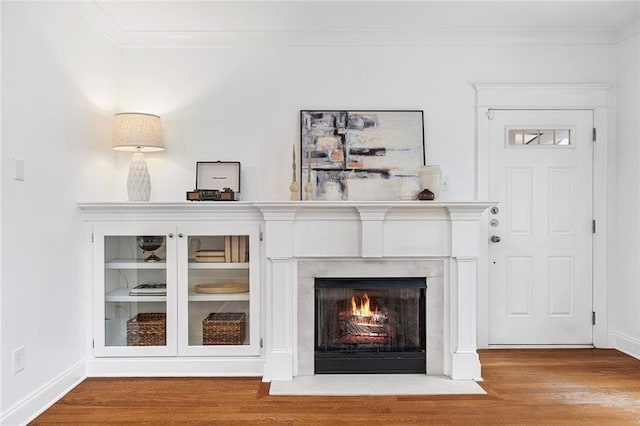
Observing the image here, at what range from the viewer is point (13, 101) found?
7.13 feet

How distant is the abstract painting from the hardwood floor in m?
1.44

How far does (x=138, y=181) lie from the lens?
3018 mm

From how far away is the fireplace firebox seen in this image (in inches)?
111

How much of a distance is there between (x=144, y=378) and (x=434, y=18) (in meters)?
3.14

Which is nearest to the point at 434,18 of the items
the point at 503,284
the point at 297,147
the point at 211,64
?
the point at 297,147

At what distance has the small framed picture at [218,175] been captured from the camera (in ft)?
10.8

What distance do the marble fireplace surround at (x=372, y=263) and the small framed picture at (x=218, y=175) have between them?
2.20 ft

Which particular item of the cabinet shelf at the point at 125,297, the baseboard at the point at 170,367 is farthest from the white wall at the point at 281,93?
the baseboard at the point at 170,367

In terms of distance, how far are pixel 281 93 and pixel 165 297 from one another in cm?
170

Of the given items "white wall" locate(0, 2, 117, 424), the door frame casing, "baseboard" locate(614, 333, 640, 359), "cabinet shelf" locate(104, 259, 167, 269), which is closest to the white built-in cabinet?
"cabinet shelf" locate(104, 259, 167, 269)

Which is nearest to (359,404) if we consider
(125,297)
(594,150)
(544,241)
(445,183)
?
(125,297)

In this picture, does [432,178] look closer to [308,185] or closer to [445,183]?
[445,183]

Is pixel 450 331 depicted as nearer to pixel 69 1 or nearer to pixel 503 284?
pixel 503 284

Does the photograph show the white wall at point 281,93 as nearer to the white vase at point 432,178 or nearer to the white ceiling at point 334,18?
the white ceiling at point 334,18
